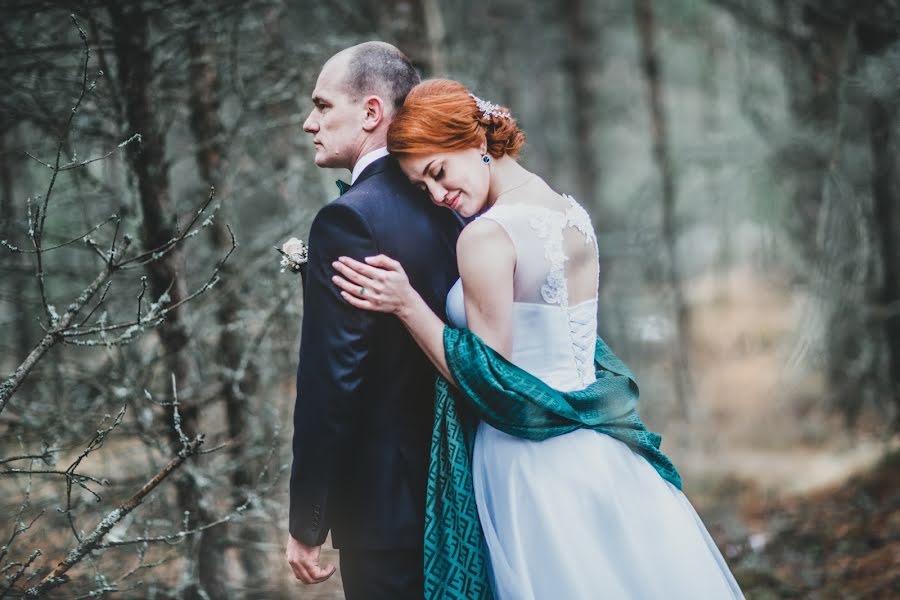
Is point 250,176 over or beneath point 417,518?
over

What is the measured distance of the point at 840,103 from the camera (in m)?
5.01

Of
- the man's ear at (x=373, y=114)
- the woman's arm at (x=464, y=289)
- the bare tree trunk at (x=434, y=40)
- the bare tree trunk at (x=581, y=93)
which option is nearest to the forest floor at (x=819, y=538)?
the woman's arm at (x=464, y=289)

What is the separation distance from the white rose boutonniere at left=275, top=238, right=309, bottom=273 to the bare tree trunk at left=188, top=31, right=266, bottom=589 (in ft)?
5.71

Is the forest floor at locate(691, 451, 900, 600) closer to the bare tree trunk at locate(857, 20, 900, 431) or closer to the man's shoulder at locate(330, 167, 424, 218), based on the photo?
the bare tree trunk at locate(857, 20, 900, 431)

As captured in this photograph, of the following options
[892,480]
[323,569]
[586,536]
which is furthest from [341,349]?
[892,480]

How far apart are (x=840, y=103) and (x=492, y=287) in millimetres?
3760

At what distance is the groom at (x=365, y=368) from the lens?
2.33 m

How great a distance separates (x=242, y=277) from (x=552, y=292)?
7.94 ft

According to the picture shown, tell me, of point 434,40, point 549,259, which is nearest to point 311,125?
point 549,259

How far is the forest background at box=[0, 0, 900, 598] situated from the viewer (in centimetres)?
351

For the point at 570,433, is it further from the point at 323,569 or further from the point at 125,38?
the point at 125,38

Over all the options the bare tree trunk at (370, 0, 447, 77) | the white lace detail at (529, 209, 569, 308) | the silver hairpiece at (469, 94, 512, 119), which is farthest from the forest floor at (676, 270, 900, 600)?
the bare tree trunk at (370, 0, 447, 77)

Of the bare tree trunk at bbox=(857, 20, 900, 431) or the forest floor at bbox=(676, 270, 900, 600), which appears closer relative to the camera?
the forest floor at bbox=(676, 270, 900, 600)

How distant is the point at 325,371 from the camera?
2301mm
